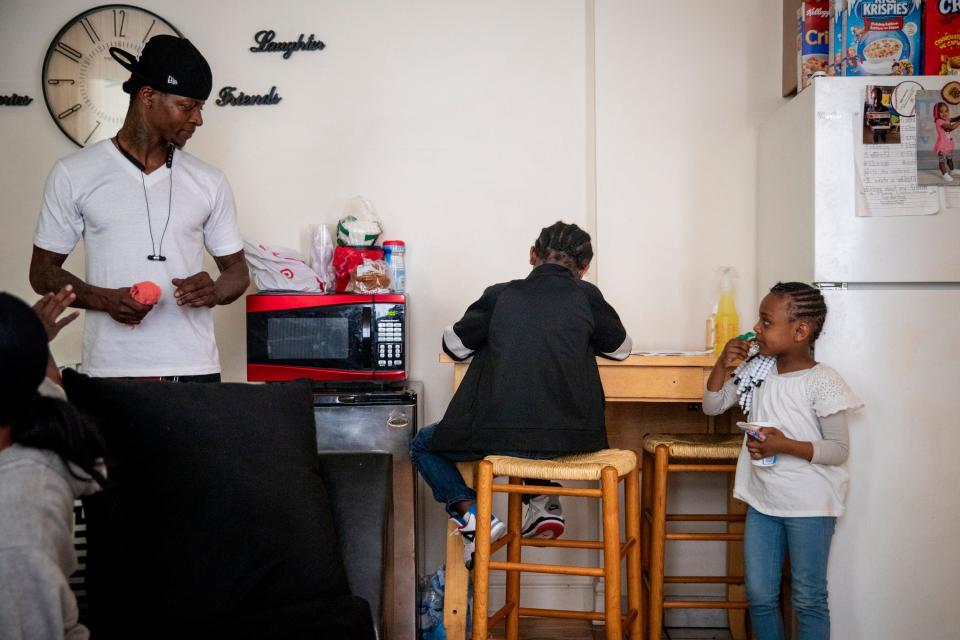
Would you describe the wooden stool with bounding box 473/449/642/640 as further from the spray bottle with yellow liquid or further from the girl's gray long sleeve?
the spray bottle with yellow liquid

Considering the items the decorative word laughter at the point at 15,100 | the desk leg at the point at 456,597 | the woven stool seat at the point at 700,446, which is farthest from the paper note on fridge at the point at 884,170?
the decorative word laughter at the point at 15,100

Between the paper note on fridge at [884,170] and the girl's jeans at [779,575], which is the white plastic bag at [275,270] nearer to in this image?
the girl's jeans at [779,575]

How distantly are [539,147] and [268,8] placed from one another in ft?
3.46

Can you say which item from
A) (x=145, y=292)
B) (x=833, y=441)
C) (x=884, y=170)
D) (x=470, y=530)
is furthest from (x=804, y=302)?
(x=145, y=292)

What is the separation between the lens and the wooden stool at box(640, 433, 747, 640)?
8.55 ft

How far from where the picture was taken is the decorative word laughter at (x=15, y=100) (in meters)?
3.18

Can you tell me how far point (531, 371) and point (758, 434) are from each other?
1.87 ft

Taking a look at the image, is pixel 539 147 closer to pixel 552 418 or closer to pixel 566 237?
pixel 566 237

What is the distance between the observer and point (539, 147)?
3.23 m

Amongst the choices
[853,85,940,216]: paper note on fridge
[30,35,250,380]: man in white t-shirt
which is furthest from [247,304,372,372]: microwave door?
[853,85,940,216]: paper note on fridge

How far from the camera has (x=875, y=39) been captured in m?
2.64

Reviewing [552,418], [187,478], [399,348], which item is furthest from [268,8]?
[187,478]

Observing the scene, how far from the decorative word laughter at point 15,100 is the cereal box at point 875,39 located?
265 centimetres

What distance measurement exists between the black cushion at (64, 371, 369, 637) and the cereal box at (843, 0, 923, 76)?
1930 mm
